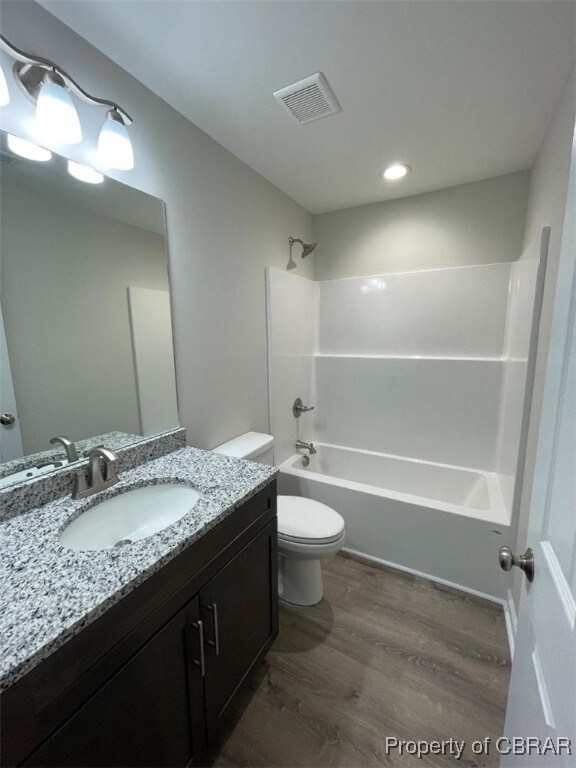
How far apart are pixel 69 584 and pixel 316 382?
2.36m

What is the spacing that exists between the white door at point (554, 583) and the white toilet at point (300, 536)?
0.87m

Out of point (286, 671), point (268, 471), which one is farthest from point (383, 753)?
point (268, 471)

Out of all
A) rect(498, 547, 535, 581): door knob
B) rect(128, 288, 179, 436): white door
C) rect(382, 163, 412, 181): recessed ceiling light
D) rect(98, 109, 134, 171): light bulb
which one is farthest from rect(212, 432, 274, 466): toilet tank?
rect(382, 163, 412, 181): recessed ceiling light

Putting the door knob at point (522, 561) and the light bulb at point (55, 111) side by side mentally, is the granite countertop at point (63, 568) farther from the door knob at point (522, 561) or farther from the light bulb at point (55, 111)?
the light bulb at point (55, 111)

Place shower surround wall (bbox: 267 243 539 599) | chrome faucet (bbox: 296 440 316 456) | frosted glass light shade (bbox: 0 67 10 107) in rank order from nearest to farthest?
1. frosted glass light shade (bbox: 0 67 10 107)
2. shower surround wall (bbox: 267 243 539 599)
3. chrome faucet (bbox: 296 440 316 456)

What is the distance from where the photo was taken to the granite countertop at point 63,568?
580 millimetres

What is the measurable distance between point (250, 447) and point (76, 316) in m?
1.08

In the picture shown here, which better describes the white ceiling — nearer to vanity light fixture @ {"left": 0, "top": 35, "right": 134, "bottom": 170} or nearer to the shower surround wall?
vanity light fixture @ {"left": 0, "top": 35, "right": 134, "bottom": 170}

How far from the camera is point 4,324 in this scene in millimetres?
966

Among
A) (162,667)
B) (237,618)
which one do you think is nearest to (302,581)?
(237,618)

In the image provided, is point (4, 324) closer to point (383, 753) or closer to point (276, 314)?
point (276, 314)

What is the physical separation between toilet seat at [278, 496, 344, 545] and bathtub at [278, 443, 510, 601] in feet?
1.22

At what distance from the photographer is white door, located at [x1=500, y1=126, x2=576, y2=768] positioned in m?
0.51

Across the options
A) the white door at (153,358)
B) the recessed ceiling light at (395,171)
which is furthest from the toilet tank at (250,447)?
the recessed ceiling light at (395,171)
